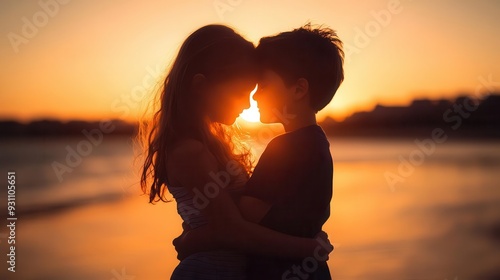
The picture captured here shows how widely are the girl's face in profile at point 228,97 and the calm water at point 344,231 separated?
3975mm

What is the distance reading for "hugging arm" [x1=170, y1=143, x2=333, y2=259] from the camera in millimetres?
2781

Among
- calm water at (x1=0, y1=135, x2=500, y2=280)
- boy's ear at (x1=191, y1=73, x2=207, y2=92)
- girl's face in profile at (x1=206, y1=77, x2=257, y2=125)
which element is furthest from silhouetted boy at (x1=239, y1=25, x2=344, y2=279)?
calm water at (x1=0, y1=135, x2=500, y2=280)

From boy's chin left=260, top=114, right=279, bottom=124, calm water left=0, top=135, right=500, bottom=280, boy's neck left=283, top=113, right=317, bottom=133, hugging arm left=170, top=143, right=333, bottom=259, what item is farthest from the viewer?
calm water left=0, top=135, right=500, bottom=280

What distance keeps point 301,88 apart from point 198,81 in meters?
0.51

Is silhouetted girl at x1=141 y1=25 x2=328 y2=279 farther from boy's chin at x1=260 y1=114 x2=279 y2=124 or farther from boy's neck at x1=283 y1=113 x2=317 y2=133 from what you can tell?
boy's neck at x1=283 y1=113 x2=317 y2=133

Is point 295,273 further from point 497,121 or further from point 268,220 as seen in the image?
point 497,121

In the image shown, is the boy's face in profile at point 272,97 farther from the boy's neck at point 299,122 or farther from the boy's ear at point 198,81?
the boy's ear at point 198,81

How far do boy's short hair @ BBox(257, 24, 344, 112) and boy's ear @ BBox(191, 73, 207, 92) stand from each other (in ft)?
1.01

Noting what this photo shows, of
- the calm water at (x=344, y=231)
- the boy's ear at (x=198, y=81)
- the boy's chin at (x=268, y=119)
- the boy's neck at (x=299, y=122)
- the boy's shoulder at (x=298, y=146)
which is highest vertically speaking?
the calm water at (x=344, y=231)

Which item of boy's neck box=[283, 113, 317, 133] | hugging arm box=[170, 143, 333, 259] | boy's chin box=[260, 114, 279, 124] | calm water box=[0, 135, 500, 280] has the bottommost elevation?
hugging arm box=[170, 143, 333, 259]

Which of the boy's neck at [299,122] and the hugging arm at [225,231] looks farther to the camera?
the boy's neck at [299,122]

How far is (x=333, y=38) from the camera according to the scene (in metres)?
3.15

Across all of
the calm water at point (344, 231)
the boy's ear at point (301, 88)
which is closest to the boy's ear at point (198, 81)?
the boy's ear at point (301, 88)

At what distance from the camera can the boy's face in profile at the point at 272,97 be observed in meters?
3.08
